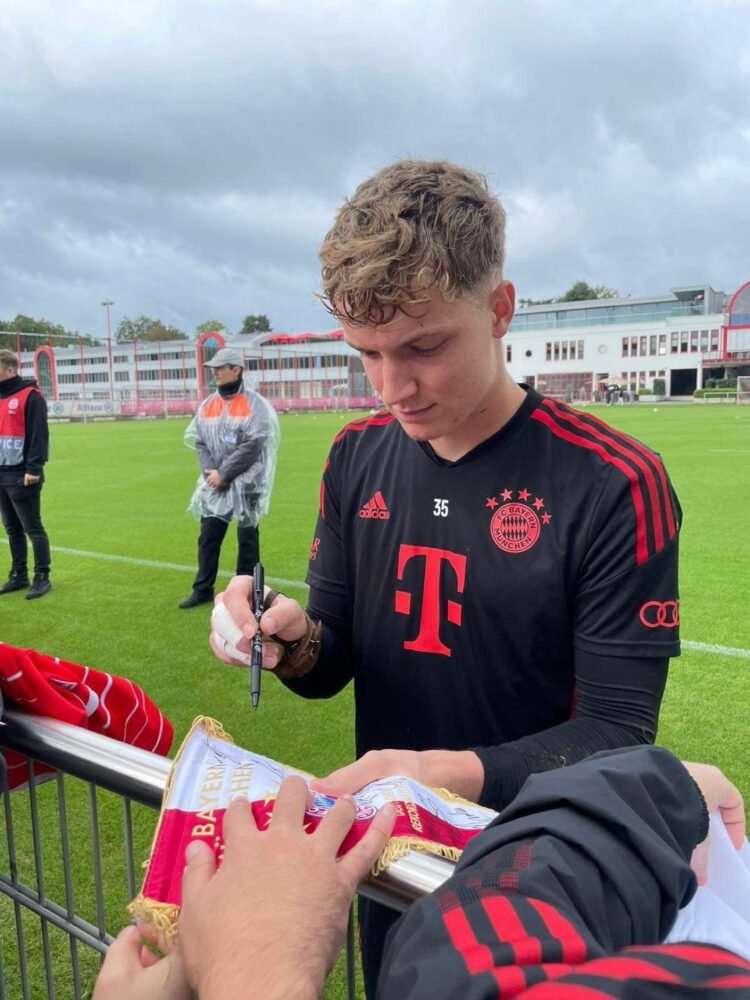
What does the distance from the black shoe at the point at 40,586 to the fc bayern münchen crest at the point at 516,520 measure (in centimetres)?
608

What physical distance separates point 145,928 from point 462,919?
19.6 inches

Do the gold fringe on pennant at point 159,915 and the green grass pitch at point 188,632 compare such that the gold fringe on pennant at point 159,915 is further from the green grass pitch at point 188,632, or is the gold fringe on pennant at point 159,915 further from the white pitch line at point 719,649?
the white pitch line at point 719,649

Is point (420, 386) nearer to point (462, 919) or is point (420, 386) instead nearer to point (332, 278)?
point (332, 278)

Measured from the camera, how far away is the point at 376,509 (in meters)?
1.81

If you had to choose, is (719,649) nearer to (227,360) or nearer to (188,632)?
(188,632)

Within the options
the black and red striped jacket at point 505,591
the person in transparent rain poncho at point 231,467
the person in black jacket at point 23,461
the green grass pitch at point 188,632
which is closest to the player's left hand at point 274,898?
the black and red striped jacket at point 505,591

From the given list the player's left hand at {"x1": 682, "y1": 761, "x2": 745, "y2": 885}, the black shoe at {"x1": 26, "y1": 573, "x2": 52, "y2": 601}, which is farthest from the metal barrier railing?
the black shoe at {"x1": 26, "y1": 573, "x2": 52, "y2": 601}

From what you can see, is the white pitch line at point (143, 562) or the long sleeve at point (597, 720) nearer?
the long sleeve at point (597, 720)

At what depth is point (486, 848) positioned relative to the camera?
72 cm

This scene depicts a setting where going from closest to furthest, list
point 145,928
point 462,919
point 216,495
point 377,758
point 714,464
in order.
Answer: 1. point 462,919
2. point 145,928
3. point 377,758
4. point 216,495
5. point 714,464

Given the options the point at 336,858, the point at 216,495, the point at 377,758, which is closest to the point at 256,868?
the point at 336,858

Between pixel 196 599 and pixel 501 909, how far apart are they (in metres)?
6.02

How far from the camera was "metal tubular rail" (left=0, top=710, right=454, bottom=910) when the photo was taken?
3.05 ft

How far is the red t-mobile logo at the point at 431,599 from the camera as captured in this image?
1.65 metres
